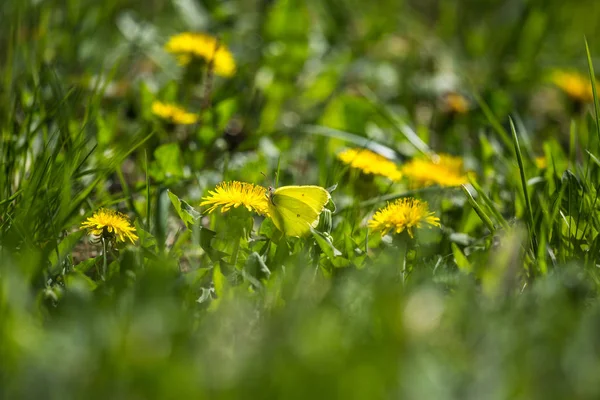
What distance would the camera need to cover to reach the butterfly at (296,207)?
1708mm

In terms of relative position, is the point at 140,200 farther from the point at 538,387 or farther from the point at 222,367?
the point at 538,387

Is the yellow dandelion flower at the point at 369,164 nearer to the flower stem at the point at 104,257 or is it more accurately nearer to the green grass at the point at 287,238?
the green grass at the point at 287,238

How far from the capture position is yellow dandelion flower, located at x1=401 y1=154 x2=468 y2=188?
2256 millimetres

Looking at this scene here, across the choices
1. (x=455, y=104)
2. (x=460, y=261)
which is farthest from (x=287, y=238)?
(x=455, y=104)

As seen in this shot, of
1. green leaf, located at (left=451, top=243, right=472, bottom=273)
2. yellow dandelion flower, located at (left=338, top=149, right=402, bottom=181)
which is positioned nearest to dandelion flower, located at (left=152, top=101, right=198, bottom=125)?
yellow dandelion flower, located at (left=338, top=149, right=402, bottom=181)

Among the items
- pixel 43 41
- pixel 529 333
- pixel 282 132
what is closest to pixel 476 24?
pixel 282 132

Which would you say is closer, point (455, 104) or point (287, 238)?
point (287, 238)

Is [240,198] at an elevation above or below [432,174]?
above

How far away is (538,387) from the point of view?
3.28 feet

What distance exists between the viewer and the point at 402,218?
1.73 meters

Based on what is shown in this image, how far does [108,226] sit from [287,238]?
41cm

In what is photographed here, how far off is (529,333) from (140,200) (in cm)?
134

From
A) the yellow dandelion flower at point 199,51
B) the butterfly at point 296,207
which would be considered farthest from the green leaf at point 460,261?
the yellow dandelion flower at point 199,51

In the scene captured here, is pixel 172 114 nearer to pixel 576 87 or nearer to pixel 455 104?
pixel 455 104
